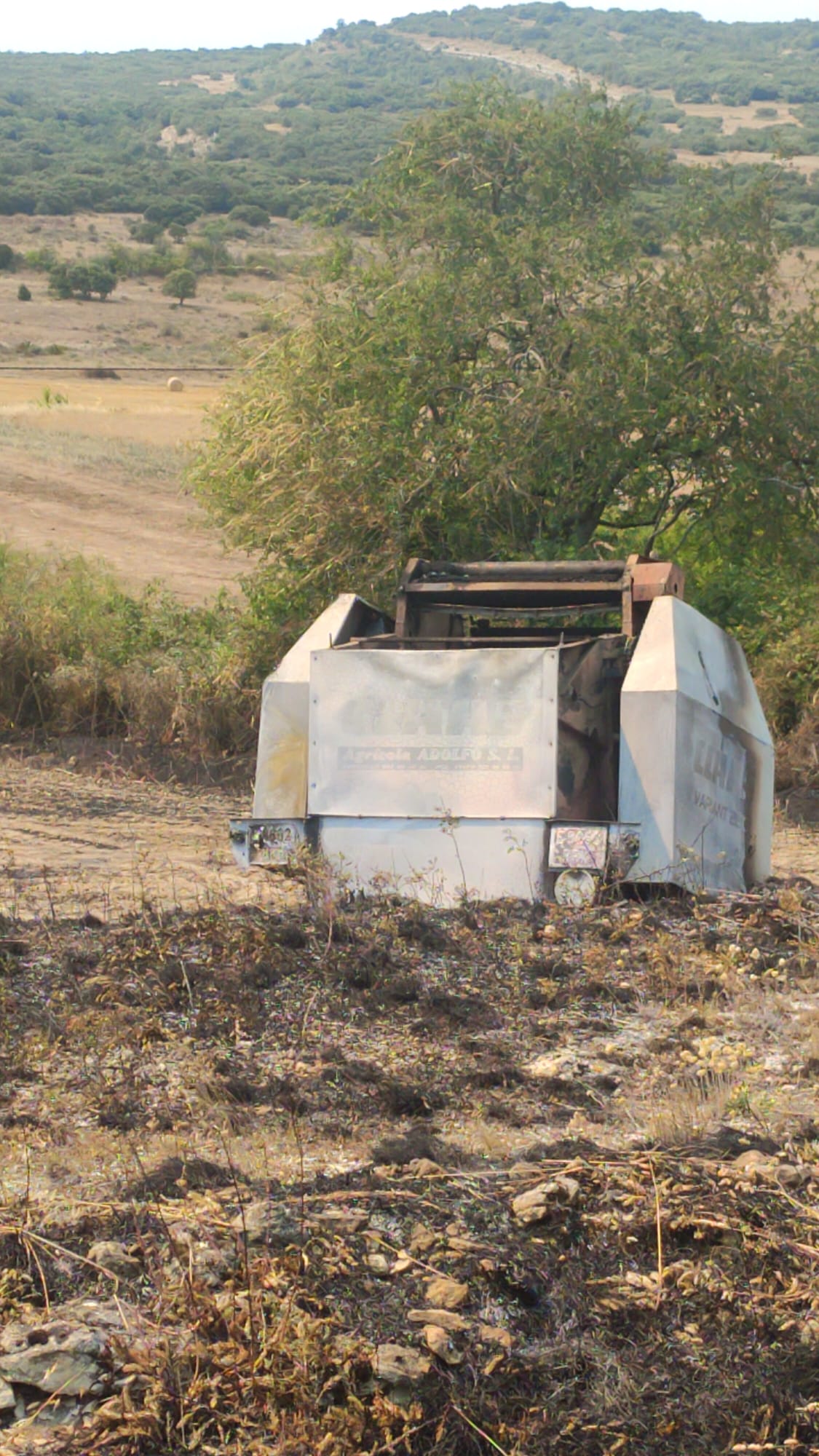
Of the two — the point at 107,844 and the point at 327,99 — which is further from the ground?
the point at 327,99

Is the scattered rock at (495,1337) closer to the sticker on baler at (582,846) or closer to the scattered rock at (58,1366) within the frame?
the scattered rock at (58,1366)

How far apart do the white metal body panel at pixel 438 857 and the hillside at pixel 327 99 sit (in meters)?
40.9

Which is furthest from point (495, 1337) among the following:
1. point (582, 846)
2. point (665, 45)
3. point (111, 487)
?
point (665, 45)

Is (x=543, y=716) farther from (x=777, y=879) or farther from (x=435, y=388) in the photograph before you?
(x=435, y=388)

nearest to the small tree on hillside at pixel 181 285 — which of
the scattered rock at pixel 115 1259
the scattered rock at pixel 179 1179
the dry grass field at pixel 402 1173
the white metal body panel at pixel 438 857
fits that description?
the dry grass field at pixel 402 1173

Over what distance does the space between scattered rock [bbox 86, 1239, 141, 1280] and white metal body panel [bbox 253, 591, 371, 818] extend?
158 inches

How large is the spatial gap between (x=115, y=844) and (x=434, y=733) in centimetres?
310

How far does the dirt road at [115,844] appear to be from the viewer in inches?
297

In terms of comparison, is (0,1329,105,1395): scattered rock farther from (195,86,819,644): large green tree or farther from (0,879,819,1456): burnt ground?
(195,86,819,644): large green tree

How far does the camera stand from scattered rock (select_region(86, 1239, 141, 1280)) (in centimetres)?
345

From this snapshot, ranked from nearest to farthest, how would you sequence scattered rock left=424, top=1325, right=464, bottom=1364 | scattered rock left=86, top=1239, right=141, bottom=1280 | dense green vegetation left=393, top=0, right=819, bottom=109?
1. scattered rock left=424, top=1325, right=464, bottom=1364
2. scattered rock left=86, top=1239, right=141, bottom=1280
3. dense green vegetation left=393, top=0, right=819, bottom=109

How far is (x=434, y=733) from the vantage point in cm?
716

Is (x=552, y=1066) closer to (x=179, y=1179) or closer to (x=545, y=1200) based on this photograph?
(x=545, y=1200)

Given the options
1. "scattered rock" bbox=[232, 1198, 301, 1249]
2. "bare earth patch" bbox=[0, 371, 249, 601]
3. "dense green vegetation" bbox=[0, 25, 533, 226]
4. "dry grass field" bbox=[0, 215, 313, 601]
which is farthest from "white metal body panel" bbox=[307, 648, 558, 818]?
"dense green vegetation" bbox=[0, 25, 533, 226]
